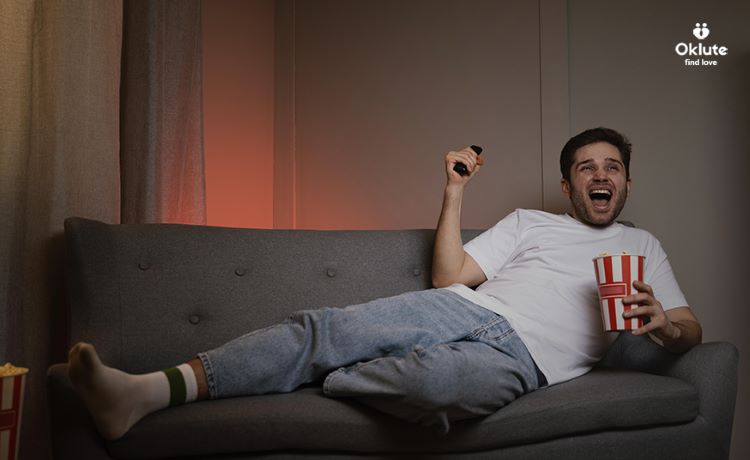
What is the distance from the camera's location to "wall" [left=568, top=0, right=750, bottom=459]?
2785mm

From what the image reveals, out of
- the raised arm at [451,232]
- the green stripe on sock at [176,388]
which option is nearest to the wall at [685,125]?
the raised arm at [451,232]

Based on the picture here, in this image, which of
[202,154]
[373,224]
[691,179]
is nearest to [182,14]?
[202,154]

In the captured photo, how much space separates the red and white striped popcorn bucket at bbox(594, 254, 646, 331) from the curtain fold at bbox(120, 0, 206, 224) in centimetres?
147

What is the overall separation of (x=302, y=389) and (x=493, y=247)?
0.80 metres

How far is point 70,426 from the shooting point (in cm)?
150

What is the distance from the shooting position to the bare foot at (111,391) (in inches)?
52.5

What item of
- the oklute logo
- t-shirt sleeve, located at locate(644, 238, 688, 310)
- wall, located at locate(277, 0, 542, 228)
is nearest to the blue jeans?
t-shirt sleeve, located at locate(644, 238, 688, 310)

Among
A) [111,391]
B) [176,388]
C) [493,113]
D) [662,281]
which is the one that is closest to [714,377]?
[662,281]

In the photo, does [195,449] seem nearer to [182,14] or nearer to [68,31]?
[68,31]

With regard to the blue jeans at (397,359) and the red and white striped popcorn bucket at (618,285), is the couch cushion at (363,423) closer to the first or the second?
the blue jeans at (397,359)

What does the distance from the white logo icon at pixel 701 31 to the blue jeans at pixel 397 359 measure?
1.66 metres

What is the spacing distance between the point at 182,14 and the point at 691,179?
2.03 meters

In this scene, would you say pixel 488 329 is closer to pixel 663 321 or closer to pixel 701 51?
pixel 663 321

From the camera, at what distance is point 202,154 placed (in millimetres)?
2621
